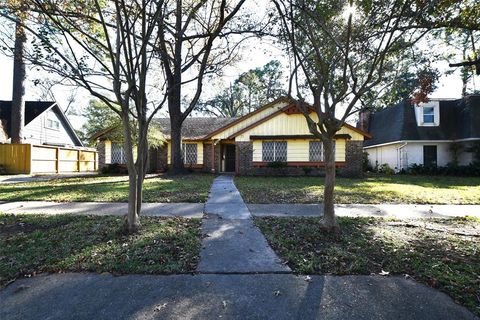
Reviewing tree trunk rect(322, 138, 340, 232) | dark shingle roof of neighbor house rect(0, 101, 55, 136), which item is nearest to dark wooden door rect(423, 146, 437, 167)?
tree trunk rect(322, 138, 340, 232)

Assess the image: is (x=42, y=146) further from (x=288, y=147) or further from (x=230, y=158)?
(x=288, y=147)

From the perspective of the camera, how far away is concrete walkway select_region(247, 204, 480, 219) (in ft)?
21.4

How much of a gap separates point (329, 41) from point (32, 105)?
28.7 metres

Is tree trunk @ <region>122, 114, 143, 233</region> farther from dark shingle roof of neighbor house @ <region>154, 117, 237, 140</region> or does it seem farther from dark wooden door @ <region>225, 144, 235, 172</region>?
dark wooden door @ <region>225, 144, 235, 172</region>

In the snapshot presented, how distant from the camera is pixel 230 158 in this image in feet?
73.7

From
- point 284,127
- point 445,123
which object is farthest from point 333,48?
point 445,123

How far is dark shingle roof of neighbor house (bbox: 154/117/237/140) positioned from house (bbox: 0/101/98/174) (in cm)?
876

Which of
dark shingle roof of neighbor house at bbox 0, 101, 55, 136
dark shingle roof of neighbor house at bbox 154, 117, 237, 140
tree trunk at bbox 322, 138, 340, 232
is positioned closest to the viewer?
tree trunk at bbox 322, 138, 340, 232

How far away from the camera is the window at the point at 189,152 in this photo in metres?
21.4

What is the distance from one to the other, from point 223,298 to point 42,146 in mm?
23476

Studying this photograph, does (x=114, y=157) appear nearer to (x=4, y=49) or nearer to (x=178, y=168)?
(x=178, y=168)

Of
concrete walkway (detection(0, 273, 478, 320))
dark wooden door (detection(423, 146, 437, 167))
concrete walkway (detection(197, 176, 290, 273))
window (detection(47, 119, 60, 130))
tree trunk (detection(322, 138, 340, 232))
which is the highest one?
window (detection(47, 119, 60, 130))

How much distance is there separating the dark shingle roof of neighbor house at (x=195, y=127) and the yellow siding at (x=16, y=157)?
29.9ft

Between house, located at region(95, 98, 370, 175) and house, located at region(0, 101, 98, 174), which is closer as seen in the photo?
house, located at region(95, 98, 370, 175)
